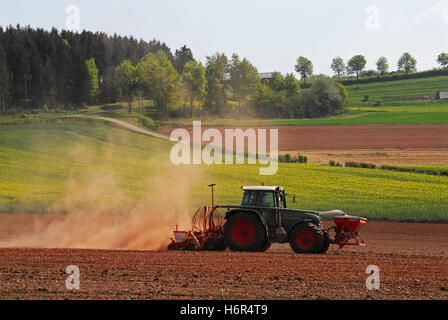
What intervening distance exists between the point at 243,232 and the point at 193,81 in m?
81.9

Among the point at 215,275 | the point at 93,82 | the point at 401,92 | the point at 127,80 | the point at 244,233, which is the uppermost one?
the point at 401,92

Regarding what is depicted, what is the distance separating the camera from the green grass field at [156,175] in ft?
103

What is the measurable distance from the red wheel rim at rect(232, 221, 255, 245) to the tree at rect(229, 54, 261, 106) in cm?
8671

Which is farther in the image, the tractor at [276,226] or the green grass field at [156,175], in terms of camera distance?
the green grass field at [156,175]

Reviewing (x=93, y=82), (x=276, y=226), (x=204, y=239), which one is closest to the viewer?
(x=276, y=226)

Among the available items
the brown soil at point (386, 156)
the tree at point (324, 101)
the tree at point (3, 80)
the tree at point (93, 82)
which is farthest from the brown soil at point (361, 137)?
the tree at point (3, 80)

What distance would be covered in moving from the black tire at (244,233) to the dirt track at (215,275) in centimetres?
50

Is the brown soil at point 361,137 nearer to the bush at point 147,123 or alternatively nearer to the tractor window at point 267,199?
the bush at point 147,123

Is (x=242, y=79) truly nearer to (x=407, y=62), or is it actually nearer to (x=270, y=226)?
(x=270, y=226)

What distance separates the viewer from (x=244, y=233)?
17984 mm

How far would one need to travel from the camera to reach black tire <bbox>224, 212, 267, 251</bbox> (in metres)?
17.7

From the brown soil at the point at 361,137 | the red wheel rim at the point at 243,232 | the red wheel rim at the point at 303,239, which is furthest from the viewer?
the brown soil at the point at 361,137

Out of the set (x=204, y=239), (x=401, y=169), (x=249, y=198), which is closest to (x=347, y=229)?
(x=249, y=198)
